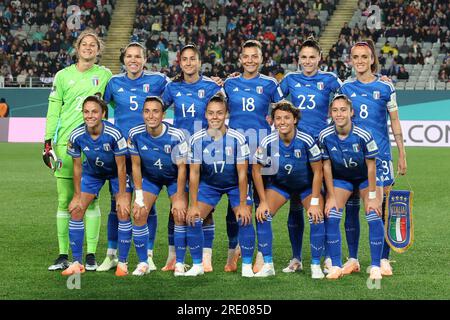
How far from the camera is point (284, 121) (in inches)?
315

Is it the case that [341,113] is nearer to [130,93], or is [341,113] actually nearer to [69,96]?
[130,93]

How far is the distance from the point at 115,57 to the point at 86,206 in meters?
26.2

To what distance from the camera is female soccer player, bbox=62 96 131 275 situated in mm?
8062

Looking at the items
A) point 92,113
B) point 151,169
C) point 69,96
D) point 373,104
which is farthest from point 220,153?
point 69,96

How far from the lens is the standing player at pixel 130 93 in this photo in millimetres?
8578

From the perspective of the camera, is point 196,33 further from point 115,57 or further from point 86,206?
point 86,206

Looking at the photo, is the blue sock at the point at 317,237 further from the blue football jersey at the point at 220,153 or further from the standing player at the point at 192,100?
the standing player at the point at 192,100

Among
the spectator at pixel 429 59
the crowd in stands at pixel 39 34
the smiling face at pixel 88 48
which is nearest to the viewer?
the smiling face at pixel 88 48

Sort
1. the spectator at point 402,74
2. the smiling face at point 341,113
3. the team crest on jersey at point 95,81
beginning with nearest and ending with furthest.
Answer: the smiling face at point 341,113, the team crest on jersey at point 95,81, the spectator at point 402,74

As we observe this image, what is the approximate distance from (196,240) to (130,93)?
1.63 m

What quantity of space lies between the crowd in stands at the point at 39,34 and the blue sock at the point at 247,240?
22976 mm

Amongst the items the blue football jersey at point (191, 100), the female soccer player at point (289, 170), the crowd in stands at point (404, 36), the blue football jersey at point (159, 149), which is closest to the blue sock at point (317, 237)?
the female soccer player at point (289, 170)

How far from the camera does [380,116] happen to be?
8.41 m

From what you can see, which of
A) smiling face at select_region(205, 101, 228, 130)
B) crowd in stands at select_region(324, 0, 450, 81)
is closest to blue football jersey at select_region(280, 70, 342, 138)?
smiling face at select_region(205, 101, 228, 130)
